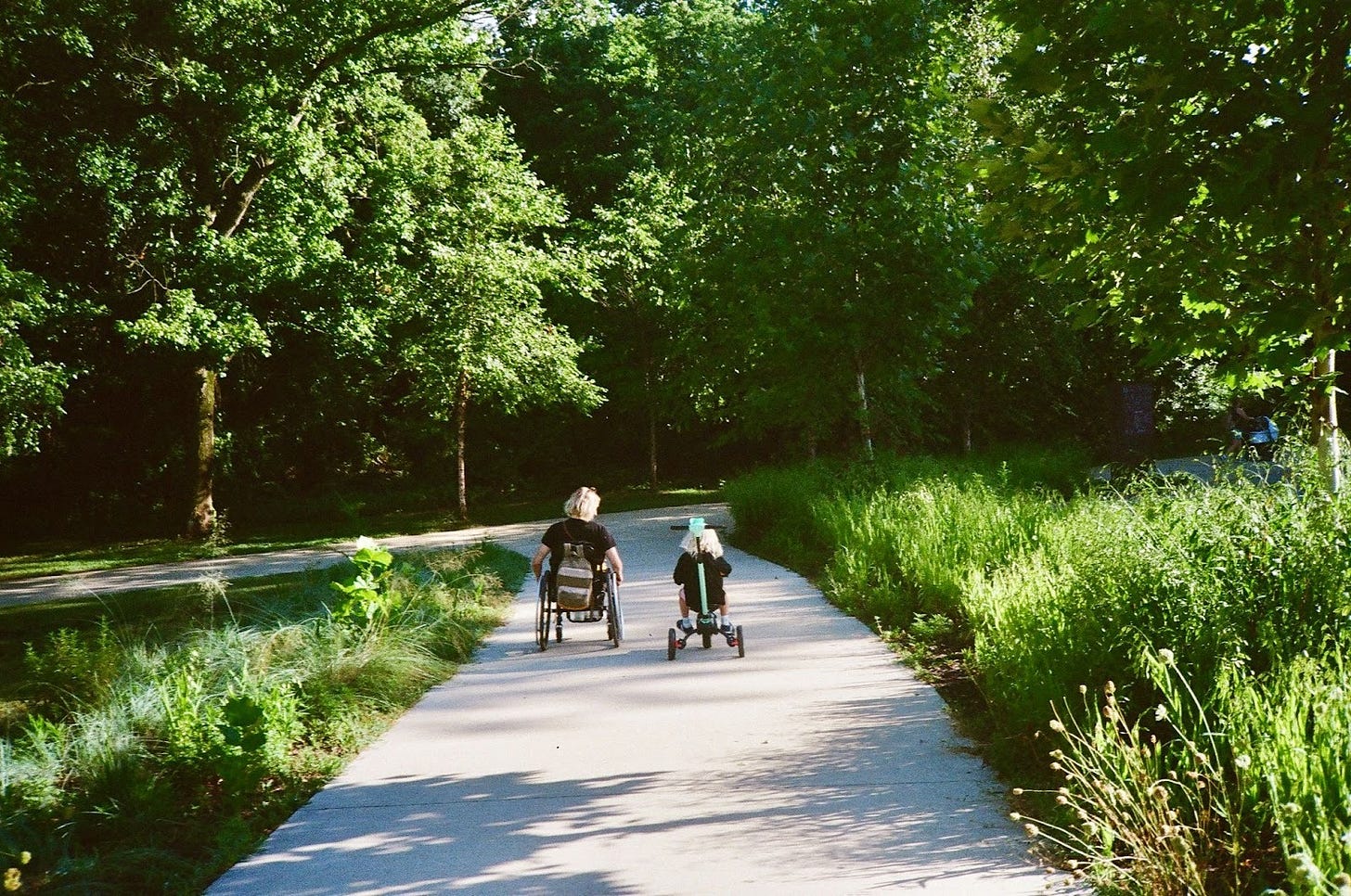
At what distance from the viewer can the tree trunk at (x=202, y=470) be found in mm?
25328

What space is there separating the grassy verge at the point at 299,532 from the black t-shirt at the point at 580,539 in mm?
14605

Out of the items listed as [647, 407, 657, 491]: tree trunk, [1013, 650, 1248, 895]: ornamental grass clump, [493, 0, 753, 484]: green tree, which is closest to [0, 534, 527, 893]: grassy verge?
[1013, 650, 1248, 895]: ornamental grass clump

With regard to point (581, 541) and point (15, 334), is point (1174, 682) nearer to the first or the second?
point (581, 541)

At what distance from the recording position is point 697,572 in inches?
350

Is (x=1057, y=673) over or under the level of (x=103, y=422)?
under

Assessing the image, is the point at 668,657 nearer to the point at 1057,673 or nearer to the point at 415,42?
the point at 1057,673

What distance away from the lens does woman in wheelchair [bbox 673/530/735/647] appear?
8875 mm

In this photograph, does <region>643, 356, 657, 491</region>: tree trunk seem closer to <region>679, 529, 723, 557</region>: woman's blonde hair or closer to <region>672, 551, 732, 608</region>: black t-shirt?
<region>679, 529, 723, 557</region>: woman's blonde hair

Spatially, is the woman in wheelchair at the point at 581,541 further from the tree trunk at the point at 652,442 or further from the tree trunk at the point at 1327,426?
the tree trunk at the point at 652,442

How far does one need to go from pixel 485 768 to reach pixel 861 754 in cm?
184

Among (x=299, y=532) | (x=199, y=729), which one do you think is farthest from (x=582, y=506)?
(x=299, y=532)

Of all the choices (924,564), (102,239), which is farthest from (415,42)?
(924,564)

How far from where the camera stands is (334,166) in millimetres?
23781

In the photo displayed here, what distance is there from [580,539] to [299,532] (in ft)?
64.7
